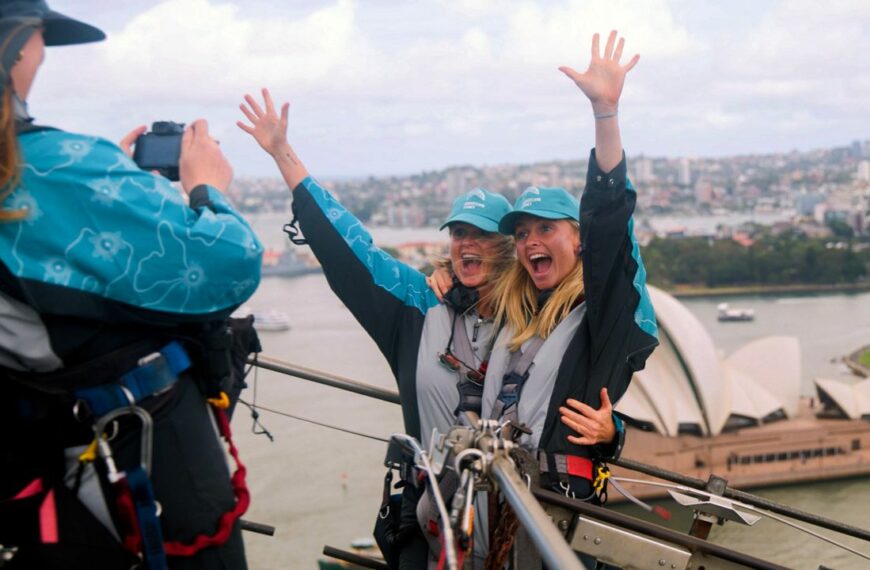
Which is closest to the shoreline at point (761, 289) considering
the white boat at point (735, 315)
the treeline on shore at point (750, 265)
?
the treeline on shore at point (750, 265)

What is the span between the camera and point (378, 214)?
171 feet

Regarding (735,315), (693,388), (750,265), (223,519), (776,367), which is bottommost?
(735,315)

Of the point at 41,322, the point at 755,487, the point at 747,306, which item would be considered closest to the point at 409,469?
the point at 41,322

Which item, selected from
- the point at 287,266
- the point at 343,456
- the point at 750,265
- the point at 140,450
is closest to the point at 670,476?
the point at 140,450

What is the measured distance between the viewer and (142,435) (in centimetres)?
110

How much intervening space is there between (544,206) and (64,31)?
862 millimetres

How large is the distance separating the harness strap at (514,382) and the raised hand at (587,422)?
76 mm

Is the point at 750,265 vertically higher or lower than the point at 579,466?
lower

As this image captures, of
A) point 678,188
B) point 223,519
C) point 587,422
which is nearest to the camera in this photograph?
point 223,519

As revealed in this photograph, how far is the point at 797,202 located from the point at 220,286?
212 ft

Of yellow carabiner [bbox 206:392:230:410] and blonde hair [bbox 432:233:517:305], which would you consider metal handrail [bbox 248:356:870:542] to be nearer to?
blonde hair [bbox 432:233:517:305]

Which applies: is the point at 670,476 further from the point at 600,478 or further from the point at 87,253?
the point at 87,253

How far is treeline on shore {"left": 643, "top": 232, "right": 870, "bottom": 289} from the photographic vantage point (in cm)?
3662

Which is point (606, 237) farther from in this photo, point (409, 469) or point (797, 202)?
point (797, 202)
